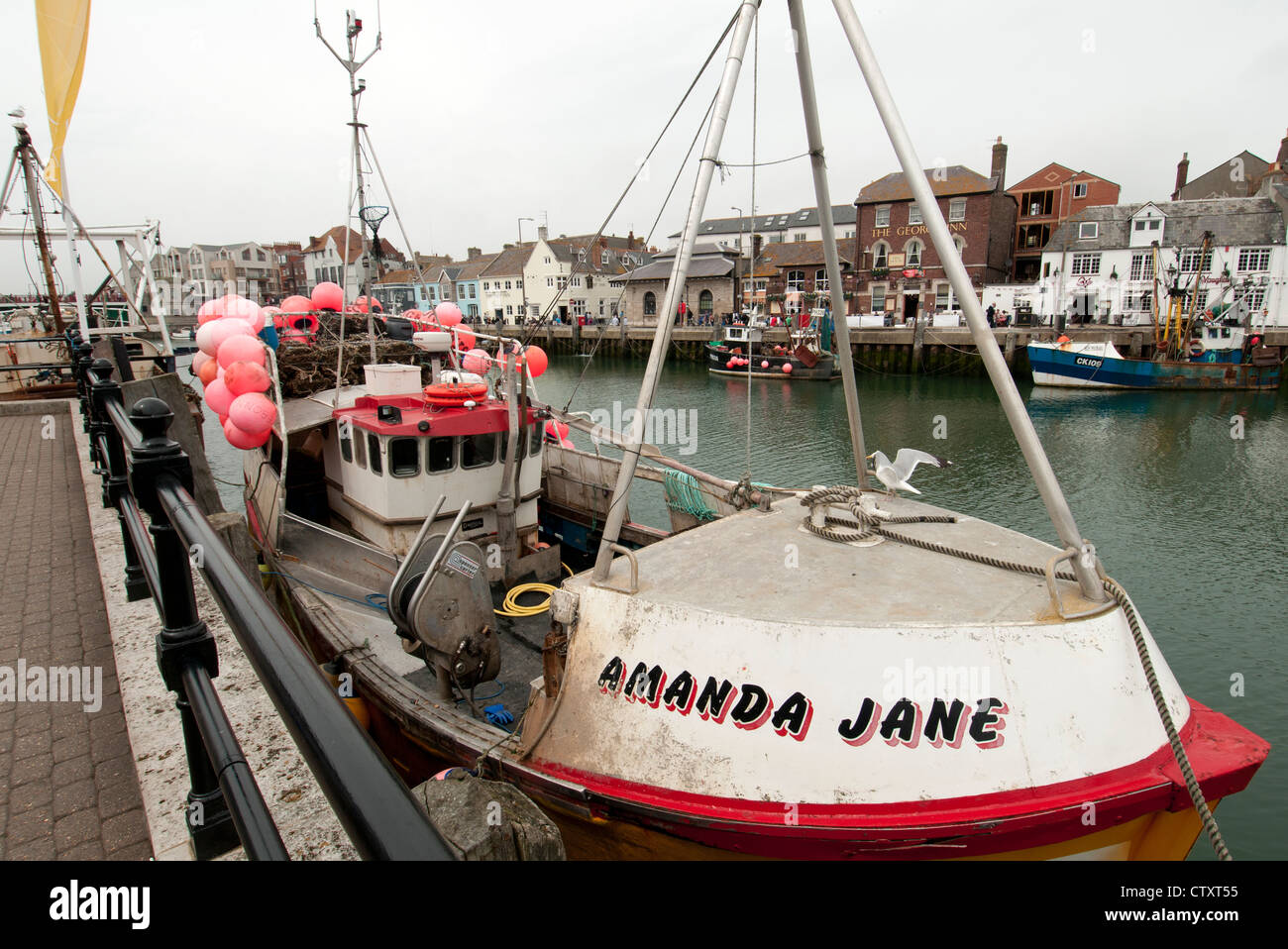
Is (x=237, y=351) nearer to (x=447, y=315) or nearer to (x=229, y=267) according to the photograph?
(x=447, y=315)

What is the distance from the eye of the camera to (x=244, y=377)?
401 inches

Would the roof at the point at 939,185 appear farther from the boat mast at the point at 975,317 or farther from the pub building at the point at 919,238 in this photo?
the boat mast at the point at 975,317

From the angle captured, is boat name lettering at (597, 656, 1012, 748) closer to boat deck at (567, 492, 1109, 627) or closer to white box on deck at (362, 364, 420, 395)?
boat deck at (567, 492, 1109, 627)

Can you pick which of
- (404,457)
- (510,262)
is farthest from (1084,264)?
(404,457)

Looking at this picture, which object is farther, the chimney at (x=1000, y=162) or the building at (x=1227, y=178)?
the building at (x=1227, y=178)

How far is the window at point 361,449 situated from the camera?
1045cm

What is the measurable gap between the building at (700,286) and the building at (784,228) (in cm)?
551

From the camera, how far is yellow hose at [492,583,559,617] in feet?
32.0

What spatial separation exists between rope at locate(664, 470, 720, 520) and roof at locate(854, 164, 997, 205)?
50.1 meters

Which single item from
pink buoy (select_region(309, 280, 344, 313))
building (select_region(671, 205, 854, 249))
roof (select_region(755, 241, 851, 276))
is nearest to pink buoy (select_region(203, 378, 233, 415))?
pink buoy (select_region(309, 280, 344, 313))

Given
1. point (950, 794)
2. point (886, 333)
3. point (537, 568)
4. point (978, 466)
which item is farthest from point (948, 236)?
point (886, 333)

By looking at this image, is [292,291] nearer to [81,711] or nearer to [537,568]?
[537,568]

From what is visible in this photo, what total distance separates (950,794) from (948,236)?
11.3 feet

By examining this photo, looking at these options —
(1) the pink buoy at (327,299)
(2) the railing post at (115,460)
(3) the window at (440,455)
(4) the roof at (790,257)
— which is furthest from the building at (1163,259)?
(2) the railing post at (115,460)
